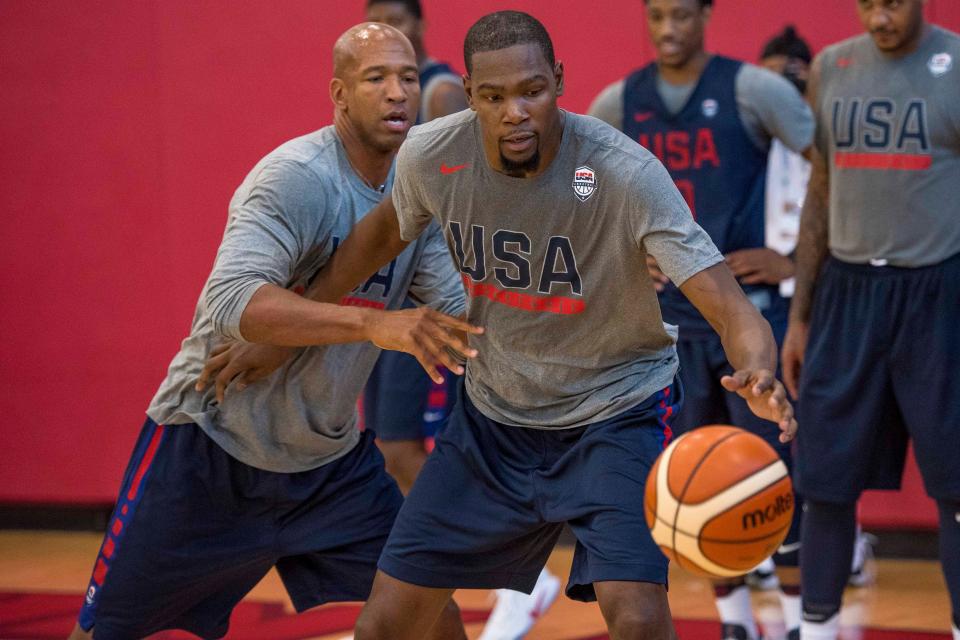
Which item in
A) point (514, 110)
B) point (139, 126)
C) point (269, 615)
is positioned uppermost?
point (514, 110)

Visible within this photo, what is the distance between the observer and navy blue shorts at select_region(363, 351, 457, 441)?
5320 mm

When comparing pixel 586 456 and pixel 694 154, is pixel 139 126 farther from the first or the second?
pixel 586 456

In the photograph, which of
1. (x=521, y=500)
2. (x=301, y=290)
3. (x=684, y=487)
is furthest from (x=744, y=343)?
(x=301, y=290)

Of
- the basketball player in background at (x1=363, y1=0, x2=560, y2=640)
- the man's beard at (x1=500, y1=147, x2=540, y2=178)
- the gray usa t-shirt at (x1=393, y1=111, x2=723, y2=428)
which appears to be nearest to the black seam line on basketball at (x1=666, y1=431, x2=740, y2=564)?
the gray usa t-shirt at (x1=393, y1=111, x2=723, y2=428)

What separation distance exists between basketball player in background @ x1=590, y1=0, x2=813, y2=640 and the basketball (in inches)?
73.6

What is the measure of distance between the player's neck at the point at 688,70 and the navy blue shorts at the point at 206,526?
210cm

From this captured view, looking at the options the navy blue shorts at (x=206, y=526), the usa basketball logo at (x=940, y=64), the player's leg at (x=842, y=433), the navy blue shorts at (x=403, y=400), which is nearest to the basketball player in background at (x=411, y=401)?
the navy blue shorts at (x=403, y=400)

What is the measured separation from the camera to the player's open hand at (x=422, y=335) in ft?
9.45

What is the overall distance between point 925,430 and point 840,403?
288 millimetres

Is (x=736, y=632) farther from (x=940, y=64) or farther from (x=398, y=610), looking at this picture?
(x=940, y=64)

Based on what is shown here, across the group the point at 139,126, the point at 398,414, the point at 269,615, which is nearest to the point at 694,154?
the point at 398,414

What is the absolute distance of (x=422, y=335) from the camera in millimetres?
2902

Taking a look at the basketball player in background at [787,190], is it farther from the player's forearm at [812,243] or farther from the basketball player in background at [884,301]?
the basketball player in background at [884,301]

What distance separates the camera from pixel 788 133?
4.75 metres
